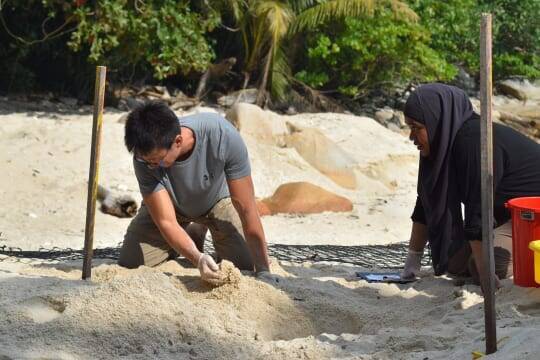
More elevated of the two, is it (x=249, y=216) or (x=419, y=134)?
(x=419, y=134)

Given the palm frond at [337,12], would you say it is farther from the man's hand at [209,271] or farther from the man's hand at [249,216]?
the man's hand at [209,271]

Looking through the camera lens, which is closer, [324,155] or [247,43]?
[324,155]

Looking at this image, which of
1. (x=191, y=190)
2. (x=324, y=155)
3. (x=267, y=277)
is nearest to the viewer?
(x=267, y=277)

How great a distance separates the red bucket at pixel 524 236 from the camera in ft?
13.2

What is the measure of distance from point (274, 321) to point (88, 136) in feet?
19.8

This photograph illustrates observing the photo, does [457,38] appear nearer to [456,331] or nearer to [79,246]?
[79,246]

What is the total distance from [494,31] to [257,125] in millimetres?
6348

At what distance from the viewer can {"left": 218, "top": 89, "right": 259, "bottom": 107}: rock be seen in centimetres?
1288

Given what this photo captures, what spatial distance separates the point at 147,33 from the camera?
10820 millimetres

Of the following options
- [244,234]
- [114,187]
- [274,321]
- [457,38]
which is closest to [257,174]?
[114,187]

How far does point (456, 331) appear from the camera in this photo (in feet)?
12.3

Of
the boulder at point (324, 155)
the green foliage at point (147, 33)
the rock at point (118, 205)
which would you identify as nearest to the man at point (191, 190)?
the rock at point (118, 205)

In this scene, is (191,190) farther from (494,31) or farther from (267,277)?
(494,31)

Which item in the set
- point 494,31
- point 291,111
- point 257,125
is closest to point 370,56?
point 291,111
